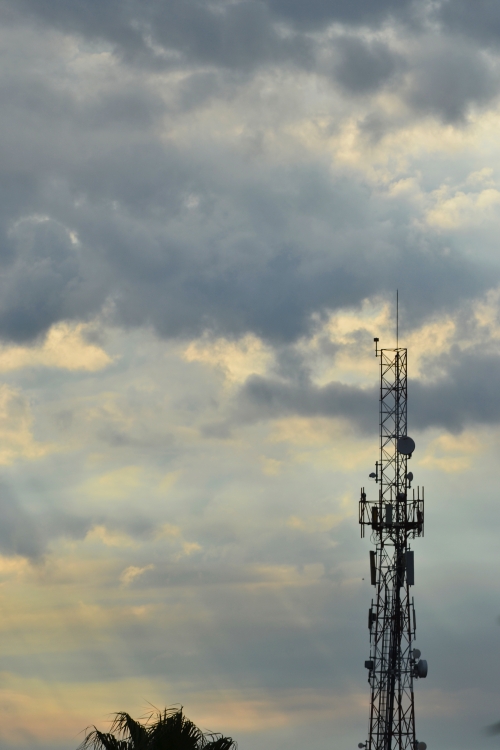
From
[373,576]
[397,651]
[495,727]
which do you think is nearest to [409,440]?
[373,576]

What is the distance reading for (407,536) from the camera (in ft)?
276

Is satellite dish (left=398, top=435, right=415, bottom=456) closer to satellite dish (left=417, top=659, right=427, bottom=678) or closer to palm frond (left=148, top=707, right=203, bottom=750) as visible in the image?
satellite dish (left=417, top=659, right=427, bottom=678)

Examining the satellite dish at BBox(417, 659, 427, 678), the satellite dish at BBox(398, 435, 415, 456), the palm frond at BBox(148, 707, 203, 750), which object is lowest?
the palm frond at BBox(148, 707, 203, 750)

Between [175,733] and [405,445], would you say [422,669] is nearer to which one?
[405,445]

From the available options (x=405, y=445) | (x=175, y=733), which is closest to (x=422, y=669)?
(x=405, y=445)

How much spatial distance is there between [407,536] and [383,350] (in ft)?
46.9

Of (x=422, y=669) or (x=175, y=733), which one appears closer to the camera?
(x=175, y=733)

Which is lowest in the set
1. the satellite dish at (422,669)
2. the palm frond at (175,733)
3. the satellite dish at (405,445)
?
the palm frond at (175,733)

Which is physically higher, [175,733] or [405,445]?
[405,445]

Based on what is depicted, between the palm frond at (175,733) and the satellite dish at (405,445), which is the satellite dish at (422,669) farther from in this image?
the palm frond at (175,733)

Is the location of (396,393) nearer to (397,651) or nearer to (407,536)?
(407,536)

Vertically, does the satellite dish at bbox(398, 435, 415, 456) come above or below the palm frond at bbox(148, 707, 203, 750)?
above

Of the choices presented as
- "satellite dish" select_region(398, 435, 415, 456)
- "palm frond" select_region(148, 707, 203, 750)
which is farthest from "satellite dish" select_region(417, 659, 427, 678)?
"palm frond" select_region(148, 707, 203, 750)

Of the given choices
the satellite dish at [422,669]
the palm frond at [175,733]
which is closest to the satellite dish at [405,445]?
the satellite dish at [422,669]
